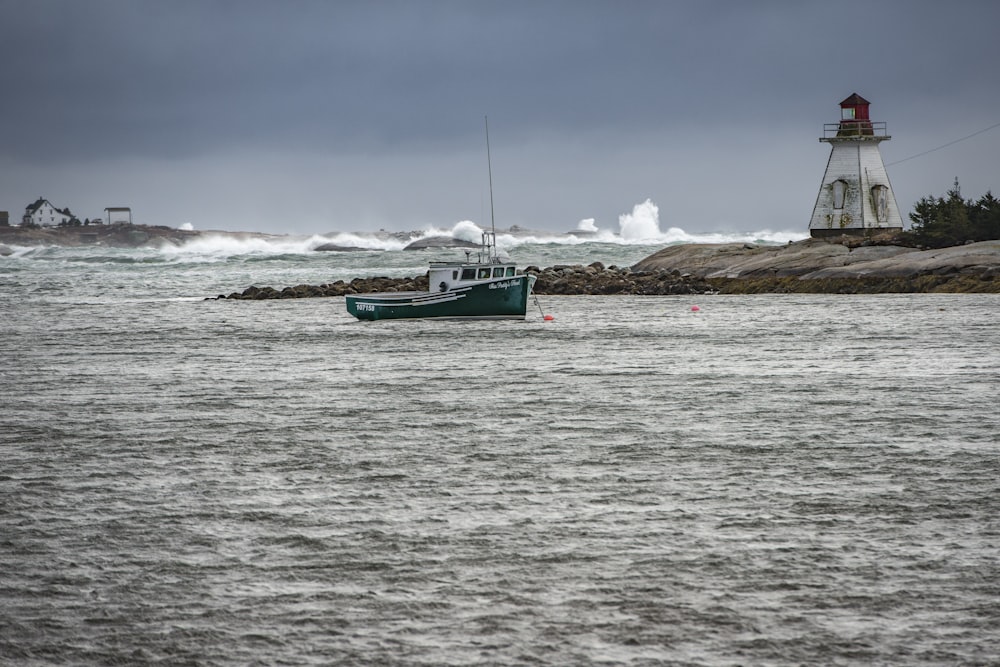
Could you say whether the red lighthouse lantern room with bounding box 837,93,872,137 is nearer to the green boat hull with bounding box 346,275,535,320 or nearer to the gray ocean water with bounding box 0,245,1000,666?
the green boat hull with bounding box 346,275,535,320

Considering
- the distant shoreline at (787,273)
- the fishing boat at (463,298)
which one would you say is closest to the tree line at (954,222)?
the distant shoreline at (787,273)

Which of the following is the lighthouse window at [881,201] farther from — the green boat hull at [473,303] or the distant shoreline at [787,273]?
the green boat hull at [473,303]

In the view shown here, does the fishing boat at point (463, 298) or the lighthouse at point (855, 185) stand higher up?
the lighthouse at point (855, 185)

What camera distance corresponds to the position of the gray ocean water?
512 centimetres

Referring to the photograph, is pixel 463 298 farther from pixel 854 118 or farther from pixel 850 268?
pixel 854 118

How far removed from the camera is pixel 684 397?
1350 cm

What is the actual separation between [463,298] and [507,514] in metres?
22.3

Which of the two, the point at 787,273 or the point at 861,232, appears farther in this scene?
the point at 861,232

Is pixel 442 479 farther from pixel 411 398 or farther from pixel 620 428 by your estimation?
pixel 411 398

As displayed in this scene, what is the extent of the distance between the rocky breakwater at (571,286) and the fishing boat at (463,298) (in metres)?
13.2

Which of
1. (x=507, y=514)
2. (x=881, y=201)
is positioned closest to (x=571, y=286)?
(x=881, y=201)

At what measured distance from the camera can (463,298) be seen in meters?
29.6

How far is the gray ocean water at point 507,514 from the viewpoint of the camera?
512cm

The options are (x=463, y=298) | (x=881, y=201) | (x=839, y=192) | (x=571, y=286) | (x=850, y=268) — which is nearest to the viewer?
(x=463, y=298)
